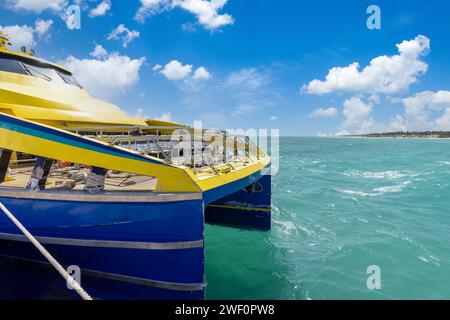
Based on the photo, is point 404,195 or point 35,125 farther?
point 404,195

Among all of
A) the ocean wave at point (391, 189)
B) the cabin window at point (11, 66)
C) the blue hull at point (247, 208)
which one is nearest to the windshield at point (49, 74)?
the cabin window at point (11, 66)

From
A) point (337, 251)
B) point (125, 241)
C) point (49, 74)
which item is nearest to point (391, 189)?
point (337, 251)

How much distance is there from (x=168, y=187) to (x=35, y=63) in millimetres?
7842

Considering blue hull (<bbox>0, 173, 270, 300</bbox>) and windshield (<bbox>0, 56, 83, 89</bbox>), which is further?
windshield (<bbox>0, 56, 83, 89</bbox>)

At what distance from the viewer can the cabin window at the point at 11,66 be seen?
8172mm

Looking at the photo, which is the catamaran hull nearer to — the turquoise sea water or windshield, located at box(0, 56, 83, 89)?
the turquoise sea water

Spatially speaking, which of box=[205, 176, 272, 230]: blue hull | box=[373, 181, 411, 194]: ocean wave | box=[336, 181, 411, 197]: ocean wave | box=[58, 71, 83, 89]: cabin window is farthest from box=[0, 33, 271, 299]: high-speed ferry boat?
box=[373, 181, 411, 194]: ocean wave

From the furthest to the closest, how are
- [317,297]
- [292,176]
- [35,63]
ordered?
1. [292,176]
2. [35,63]
3. [317,297]

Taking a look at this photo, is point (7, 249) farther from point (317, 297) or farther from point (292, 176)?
point (292, 176)

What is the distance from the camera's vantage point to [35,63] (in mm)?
9102

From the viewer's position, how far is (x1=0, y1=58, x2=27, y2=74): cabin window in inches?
322

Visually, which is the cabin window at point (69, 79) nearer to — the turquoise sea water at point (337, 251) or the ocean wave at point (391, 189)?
the turquoise sea water at point (337, 251)

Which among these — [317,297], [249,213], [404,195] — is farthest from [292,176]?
[317,297]
